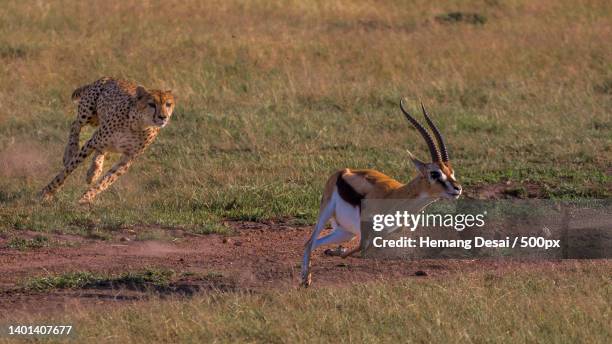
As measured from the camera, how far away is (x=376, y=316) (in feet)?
20.6

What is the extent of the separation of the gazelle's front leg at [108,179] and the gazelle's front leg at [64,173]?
281mm

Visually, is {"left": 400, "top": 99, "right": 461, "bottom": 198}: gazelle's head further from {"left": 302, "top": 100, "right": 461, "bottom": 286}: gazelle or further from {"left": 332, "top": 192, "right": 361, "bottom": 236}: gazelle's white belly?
{"left": 332, "top": 192, "right": 361, "bottom": 236}: gazelle's white belly

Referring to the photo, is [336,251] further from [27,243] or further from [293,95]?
[293,95]

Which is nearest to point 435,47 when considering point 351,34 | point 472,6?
point 351,34

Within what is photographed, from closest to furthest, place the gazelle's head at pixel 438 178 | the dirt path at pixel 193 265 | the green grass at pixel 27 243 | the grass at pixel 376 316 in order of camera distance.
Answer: the grass at pixel 376 316 → the dirt path at pixel 193 265 → the gazelle's head at pixel 438 178 → the green grass at pixel 27 243

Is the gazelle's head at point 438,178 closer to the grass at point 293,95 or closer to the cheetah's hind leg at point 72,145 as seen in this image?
the grass at point 293,95

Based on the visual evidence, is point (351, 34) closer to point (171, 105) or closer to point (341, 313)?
point (171, 105)

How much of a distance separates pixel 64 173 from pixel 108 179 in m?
0.35

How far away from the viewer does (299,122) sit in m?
11.8

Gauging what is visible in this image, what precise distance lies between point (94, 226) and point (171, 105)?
58.1 inches

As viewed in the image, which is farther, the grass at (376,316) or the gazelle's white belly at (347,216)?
the gazelle's white belly at (347,216)

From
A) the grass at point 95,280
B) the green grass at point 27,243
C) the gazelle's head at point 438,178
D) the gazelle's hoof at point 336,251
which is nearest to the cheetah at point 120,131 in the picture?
the green grass at point 27,243

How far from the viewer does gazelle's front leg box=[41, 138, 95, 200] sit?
363 inches

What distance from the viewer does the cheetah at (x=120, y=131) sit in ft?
30.4
